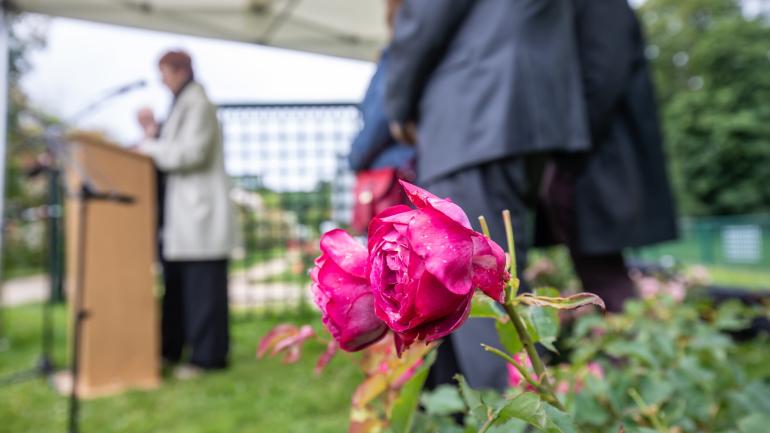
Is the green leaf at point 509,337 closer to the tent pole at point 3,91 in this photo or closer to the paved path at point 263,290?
the tent pole at point 3,91

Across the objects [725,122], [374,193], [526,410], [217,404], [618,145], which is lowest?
[217,404]

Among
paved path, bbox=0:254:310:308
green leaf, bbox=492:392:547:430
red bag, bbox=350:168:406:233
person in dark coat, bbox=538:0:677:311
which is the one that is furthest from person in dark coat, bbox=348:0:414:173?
paved path, bbox=0:254:310:308

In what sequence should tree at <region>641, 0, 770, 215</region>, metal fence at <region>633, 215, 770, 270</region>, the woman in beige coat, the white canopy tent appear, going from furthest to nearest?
tree at <region>641, 0, 770, 215</region> < metal fence at <region>633, 215, 770, 270</region> < the white canopy tent < the woman in beige coat

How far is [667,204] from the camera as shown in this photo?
167 cm

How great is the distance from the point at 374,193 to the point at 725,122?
21.8 m

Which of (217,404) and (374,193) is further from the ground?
(374,193)

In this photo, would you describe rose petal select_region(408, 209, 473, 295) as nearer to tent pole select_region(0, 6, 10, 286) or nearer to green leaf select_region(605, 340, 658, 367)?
green leaf select_region(605, 340, 658, 367)

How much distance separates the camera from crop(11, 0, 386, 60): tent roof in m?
3.04

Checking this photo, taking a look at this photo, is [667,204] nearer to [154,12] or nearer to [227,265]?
[227,265]

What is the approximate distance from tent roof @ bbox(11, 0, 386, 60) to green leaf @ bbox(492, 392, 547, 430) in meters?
3.17

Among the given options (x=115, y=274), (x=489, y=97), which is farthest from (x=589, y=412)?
(x=115, y=274)

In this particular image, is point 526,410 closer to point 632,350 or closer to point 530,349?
point 530,349

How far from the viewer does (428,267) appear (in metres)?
0.23

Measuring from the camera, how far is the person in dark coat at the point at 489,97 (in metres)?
1.12
